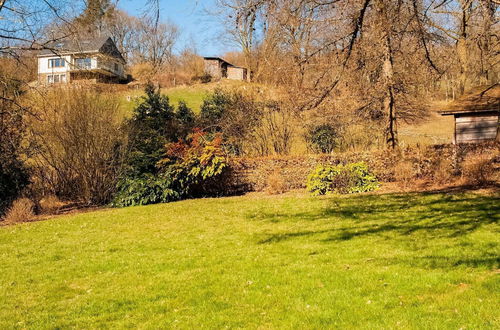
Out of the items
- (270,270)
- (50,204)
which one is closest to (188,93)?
(50,204)

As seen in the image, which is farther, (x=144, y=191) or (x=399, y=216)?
(x=144, y=191)

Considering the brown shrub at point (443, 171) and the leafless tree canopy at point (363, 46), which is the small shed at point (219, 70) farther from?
the brown shrub at point (443, 171)

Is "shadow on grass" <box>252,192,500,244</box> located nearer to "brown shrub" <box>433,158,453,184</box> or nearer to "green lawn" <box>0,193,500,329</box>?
"green lawn" <box>0,193,500,329</box>

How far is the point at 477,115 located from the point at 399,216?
9.92 metres

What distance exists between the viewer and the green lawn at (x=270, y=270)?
4.90 metres

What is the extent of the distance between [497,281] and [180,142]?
503 inches

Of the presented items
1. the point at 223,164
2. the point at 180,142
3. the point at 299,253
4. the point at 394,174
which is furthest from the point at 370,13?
the point at 299,253

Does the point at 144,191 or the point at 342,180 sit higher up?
the point at 342,180

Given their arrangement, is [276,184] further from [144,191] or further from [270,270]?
[270,270]

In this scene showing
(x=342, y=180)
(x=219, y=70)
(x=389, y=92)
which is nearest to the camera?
(x=342, y=180)

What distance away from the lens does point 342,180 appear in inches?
580

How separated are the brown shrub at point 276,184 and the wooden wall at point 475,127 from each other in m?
7.69

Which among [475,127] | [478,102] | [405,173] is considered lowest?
[405,173]

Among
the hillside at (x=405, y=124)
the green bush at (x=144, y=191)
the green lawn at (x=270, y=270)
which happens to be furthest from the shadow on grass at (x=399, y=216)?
the hillside at (x=405, y=124)
